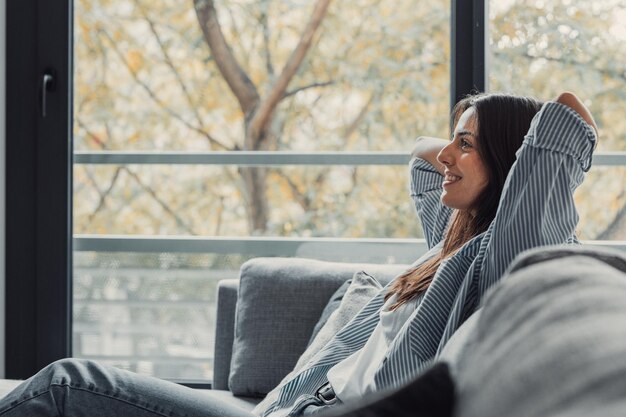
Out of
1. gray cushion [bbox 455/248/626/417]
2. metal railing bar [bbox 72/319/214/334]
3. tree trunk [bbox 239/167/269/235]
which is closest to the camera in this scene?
gray cushion [bbox 455/248/626/417]

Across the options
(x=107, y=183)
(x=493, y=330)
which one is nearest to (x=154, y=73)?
(x=107, y=183)

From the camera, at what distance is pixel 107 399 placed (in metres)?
1.43

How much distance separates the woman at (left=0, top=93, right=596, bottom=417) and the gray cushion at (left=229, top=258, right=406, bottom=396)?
1.22ft

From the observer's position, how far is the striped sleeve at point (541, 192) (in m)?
1.45

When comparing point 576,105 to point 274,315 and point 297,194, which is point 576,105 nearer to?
point 274,315

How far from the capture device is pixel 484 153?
68.9 inches

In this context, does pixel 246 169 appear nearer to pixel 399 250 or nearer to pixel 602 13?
pixel 399 250

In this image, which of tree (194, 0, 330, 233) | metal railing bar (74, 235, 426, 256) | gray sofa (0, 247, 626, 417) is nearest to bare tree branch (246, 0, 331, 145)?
tree (194, 0, 330, 233)

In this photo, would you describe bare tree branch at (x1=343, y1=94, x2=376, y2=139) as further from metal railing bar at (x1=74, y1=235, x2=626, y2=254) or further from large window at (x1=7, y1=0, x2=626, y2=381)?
metal railing bar at (x1=74, y1=235, x2=626, y2=254)

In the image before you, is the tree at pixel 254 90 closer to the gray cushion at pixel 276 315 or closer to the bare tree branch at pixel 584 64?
the gray cushion at pixel 276 315

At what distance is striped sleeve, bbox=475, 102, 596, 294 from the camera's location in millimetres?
1454

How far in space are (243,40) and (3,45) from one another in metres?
0.85

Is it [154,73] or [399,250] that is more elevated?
[154,73]

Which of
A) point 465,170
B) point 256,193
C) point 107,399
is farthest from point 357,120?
point 107,399
